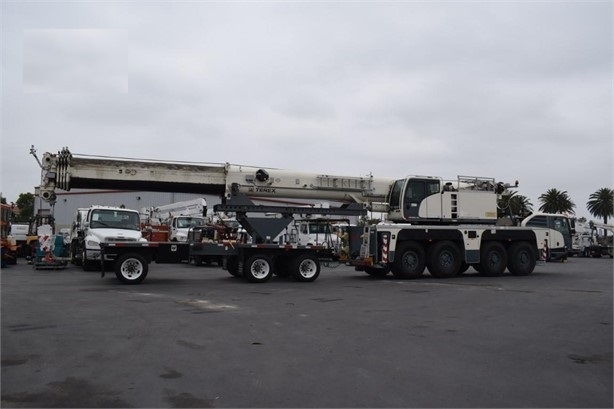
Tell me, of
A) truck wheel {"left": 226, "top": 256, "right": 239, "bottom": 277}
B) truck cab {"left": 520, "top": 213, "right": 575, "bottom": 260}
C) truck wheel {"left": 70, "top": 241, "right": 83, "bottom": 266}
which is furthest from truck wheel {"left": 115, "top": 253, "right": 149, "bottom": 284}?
truck cab {"left": 520, "top": 213, "right": 575, "bottom": 260}

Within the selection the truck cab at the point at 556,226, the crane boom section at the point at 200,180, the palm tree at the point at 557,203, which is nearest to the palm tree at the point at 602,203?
the palm tree at the point at 557,203

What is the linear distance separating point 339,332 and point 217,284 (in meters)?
8.62

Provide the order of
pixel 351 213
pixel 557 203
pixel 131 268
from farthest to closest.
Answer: pixel 557 203, pixel 351 213, pixel 131 268

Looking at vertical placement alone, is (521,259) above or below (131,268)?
above

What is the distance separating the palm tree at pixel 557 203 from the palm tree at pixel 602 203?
10.8 feet

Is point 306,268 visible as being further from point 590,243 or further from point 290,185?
point 590,243

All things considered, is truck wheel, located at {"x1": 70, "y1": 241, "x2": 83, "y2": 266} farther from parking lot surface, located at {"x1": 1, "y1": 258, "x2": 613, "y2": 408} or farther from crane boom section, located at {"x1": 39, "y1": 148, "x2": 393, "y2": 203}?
parking lot surface, located at {"x1": 1, "y1": 258, "x2": 613, "y2": 408}

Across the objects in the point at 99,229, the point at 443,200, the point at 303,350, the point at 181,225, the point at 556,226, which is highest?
the point at 443,200

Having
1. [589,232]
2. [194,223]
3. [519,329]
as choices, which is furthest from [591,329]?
[589,232]

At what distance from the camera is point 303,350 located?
741cm

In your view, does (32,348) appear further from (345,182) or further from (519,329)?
(345,182)

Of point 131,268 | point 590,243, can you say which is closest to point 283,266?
point 131,268

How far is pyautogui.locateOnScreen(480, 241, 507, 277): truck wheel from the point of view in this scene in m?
20.4

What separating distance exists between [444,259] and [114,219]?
1225cm
